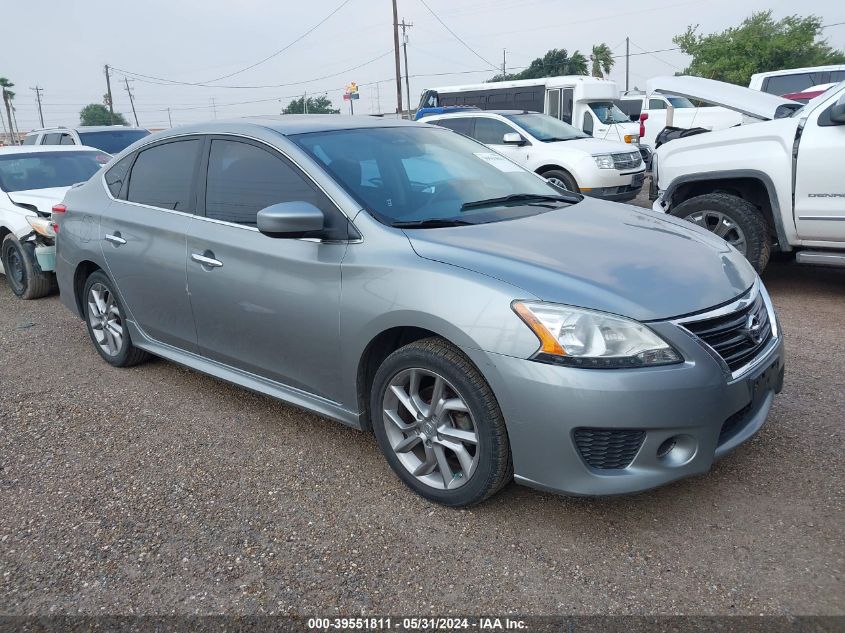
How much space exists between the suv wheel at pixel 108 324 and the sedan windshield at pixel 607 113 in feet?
50.2

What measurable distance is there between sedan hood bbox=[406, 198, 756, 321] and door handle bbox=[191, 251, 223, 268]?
1.17m

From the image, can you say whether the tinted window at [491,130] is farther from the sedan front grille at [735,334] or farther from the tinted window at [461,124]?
the sedan front grille at [735,334]

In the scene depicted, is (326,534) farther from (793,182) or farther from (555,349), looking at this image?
(793,182)

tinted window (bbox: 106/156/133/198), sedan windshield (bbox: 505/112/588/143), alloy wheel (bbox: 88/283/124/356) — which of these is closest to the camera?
tinted window (bbox: 106/156/133/198)

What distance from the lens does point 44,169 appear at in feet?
25.4

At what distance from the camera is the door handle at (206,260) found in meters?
3.55

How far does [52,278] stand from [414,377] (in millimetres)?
5669

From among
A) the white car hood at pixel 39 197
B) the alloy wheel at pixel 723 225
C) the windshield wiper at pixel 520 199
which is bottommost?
the alloy wheel at pixel 723 225

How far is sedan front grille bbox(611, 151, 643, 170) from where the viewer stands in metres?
10.2

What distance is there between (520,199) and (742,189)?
10.6 ft

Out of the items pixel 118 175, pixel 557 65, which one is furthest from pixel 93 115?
pixel 118 175

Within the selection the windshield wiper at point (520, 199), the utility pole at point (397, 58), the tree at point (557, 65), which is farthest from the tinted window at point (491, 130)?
the tree at point (557, 65)

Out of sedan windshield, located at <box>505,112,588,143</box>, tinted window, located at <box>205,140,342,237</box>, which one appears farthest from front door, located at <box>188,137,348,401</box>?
sedan windshield, located at <box>505,112,588,143</box>

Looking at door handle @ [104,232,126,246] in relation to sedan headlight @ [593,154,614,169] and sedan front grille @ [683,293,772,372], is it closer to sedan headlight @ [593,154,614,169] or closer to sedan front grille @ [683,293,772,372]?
sedan front grille @ [683,293,772,372]
